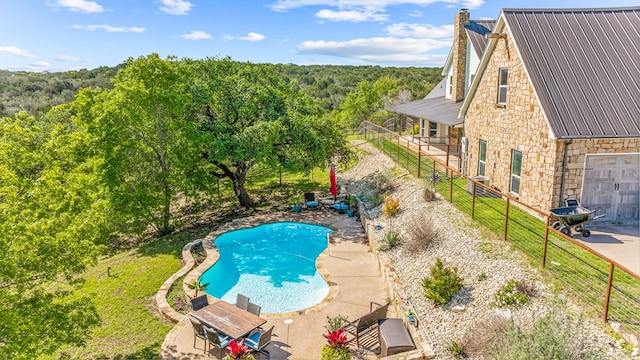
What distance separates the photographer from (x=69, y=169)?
1470 cm

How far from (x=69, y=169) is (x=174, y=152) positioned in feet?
16.5

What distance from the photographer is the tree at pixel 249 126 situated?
63.4ft

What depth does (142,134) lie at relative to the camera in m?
19.2

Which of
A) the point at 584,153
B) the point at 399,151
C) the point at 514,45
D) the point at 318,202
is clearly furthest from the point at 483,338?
the point at 399,151

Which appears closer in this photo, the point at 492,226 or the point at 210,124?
the point at 492,226

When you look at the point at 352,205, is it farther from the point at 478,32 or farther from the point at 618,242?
the point at 478,32

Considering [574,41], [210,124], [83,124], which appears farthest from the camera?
[210,124]

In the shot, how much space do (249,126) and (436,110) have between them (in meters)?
11.6

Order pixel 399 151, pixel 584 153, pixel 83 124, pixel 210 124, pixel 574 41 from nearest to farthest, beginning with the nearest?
pixel 584 153 → pixel 574 41 → pixel 83 124 → pixel 210 124 → pixel 399 151

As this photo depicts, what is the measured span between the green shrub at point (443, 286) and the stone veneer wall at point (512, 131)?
4848mm

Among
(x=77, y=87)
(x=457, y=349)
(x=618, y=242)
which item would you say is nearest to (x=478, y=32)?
(x=618, y=242)

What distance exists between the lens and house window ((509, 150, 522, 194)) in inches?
572

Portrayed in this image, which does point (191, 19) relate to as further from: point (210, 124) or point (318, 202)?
point (318, 202)

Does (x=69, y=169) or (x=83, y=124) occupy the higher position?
(x=83, y=124)
